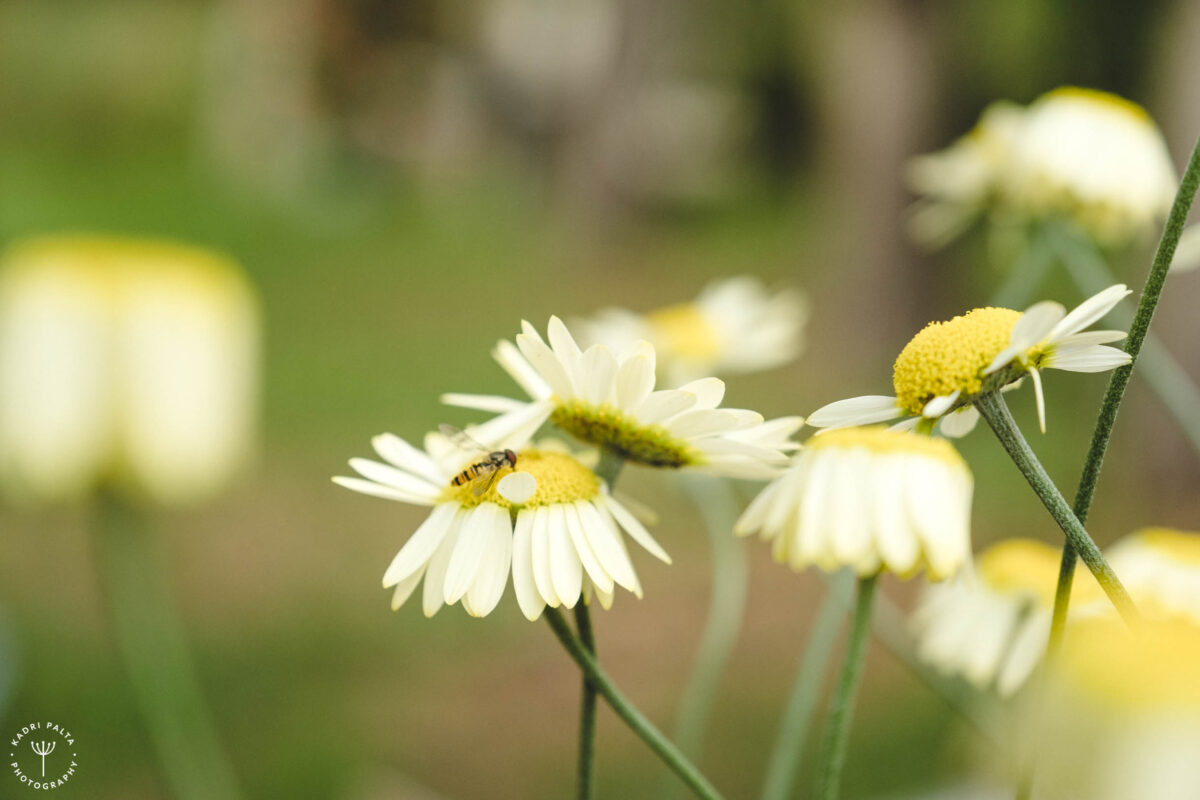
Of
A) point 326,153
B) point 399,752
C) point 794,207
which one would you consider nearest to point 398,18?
point 326,153

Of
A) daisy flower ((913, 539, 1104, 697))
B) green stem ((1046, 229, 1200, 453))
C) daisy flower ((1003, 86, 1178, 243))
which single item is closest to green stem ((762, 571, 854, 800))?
daisy flower ((913, 539, 1104, 697))

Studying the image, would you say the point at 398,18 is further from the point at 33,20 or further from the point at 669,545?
the point at 669,545

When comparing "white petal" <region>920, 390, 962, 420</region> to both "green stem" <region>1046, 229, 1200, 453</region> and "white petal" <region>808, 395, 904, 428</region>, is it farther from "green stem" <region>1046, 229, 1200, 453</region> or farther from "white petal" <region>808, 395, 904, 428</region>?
"green stem" <region>1046, 229, 1200, 453</region>

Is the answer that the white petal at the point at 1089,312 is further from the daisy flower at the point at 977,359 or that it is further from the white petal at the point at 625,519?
the white petal at the point at 625,519

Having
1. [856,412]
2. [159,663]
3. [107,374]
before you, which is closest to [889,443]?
[856,412]

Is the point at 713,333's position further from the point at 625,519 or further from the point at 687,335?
the point at 625,519
